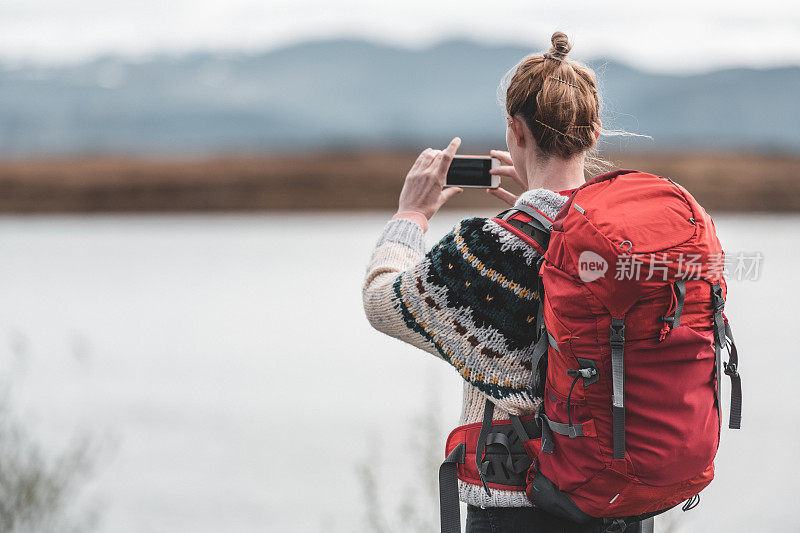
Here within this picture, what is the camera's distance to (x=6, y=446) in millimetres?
3023

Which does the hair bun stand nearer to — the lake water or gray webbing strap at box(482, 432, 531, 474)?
the lake water

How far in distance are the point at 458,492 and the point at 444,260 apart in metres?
0.39

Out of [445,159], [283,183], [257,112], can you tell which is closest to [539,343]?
[445,159]

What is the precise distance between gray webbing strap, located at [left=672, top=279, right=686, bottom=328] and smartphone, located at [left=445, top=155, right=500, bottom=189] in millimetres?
545

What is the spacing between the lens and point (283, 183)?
89.9 feet

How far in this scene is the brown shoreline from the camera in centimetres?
2403

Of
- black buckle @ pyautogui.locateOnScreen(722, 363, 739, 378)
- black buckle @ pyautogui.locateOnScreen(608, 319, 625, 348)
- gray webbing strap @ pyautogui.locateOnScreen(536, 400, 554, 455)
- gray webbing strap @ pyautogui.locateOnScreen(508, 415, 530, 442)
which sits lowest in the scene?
gray webbing strap @ pyautogui.locateOnScreen(508, 415, 530, 442)

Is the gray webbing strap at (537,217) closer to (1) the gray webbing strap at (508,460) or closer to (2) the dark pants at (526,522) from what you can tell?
(1) the gray webbing strap at (508,460)

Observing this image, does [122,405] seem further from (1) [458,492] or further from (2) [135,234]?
(2) [135,234]

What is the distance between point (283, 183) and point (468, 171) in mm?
26069

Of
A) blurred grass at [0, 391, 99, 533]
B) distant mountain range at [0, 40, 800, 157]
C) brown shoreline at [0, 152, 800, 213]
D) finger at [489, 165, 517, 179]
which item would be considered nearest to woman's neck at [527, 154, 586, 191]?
finger at [489, 165, 517, 179]

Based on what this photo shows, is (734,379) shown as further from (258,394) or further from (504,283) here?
(258,394)

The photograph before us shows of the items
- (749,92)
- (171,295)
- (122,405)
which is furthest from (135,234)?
(749,92)

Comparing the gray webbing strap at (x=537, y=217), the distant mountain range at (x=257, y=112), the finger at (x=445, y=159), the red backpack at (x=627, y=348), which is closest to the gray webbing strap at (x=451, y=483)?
the red backpack at (x=627, y=348)
